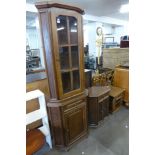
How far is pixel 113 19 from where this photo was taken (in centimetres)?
706

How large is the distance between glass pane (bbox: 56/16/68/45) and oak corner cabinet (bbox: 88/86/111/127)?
41.5 inches

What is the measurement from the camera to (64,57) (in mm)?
1795

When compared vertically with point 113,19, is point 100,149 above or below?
below

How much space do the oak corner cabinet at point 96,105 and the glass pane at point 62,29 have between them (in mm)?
1054

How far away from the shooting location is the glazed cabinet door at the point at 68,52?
5.40 ft

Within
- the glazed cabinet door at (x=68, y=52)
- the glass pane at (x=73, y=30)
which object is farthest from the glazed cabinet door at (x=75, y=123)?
the glass pane at (x=73, y=30)

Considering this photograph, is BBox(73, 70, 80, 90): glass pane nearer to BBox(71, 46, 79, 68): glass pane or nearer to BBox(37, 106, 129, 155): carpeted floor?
BBox(71, 46, 79, 68): glass pane

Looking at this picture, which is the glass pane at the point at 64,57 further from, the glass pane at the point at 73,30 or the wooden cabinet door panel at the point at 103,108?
the wooden cabinet door panel at the point at 103,108

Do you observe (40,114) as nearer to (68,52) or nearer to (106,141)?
(68,52)

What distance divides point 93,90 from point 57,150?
1.15 meters
